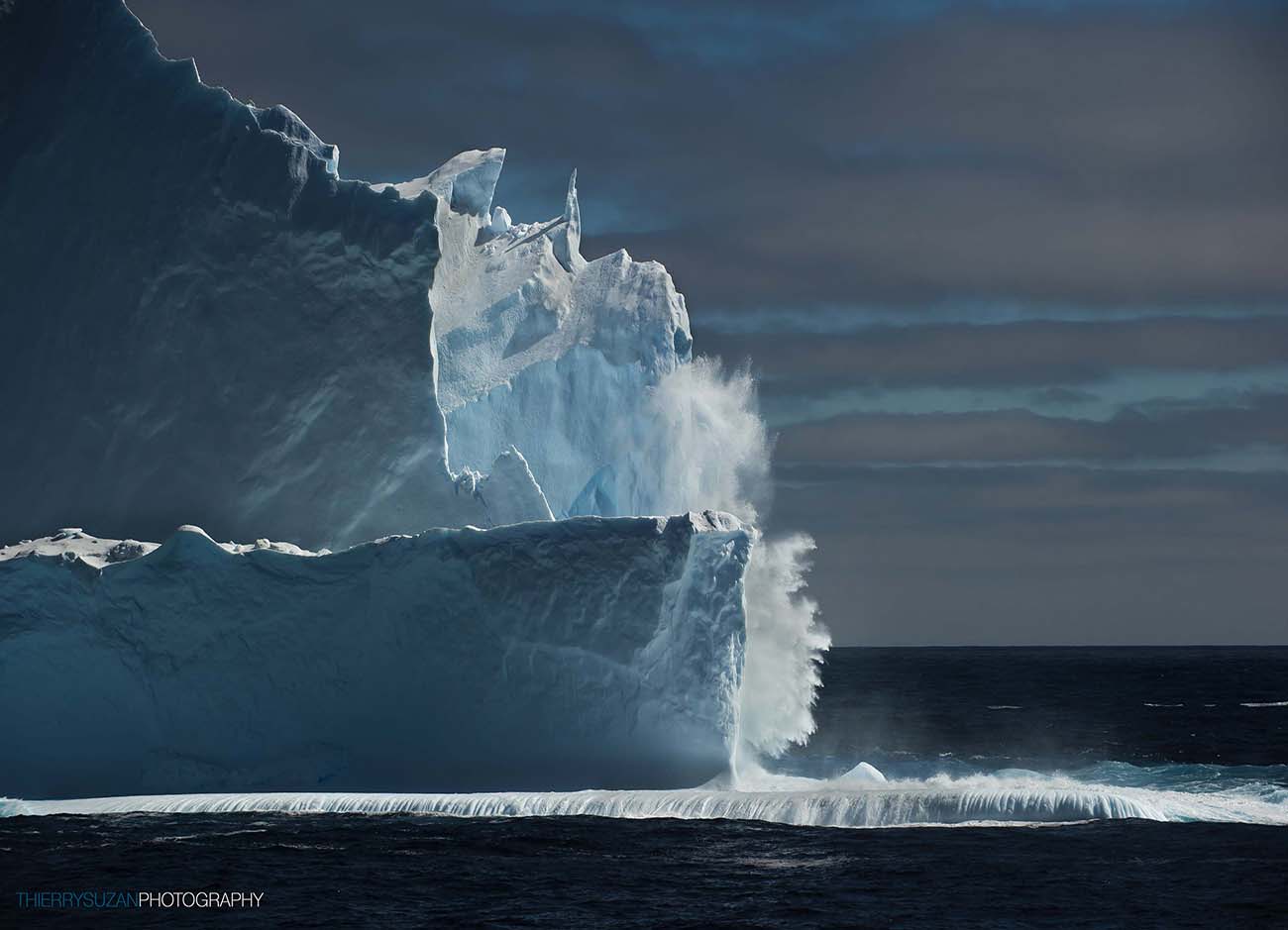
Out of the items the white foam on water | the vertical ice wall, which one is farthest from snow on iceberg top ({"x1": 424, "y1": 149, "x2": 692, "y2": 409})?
the white foam on water

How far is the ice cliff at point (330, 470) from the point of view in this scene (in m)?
26.0

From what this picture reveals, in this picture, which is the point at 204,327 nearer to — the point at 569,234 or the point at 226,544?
the point at 226,544

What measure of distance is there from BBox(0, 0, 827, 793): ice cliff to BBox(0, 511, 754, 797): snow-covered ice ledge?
0.18ft

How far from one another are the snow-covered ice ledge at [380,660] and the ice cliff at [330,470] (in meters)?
0.05

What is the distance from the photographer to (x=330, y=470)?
93.3 feet

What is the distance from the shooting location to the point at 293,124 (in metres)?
29.5

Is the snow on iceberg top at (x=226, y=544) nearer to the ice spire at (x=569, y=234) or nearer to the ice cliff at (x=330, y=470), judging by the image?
the ice cliff at (x=330, y=470)

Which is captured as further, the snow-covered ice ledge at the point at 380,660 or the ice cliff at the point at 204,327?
the ice cliff at the point at 204,327

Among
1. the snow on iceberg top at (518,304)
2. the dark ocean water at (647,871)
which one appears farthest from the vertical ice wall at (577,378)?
the dark ocean water at (647,871)

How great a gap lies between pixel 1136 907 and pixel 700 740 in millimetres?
8628

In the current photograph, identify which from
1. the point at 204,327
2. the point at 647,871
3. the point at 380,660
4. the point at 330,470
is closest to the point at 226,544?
the point at 330,470

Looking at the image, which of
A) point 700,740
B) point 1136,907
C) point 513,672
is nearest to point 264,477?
point 513,672

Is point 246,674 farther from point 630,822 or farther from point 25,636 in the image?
point 630,822

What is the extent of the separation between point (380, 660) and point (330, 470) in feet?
13.6
